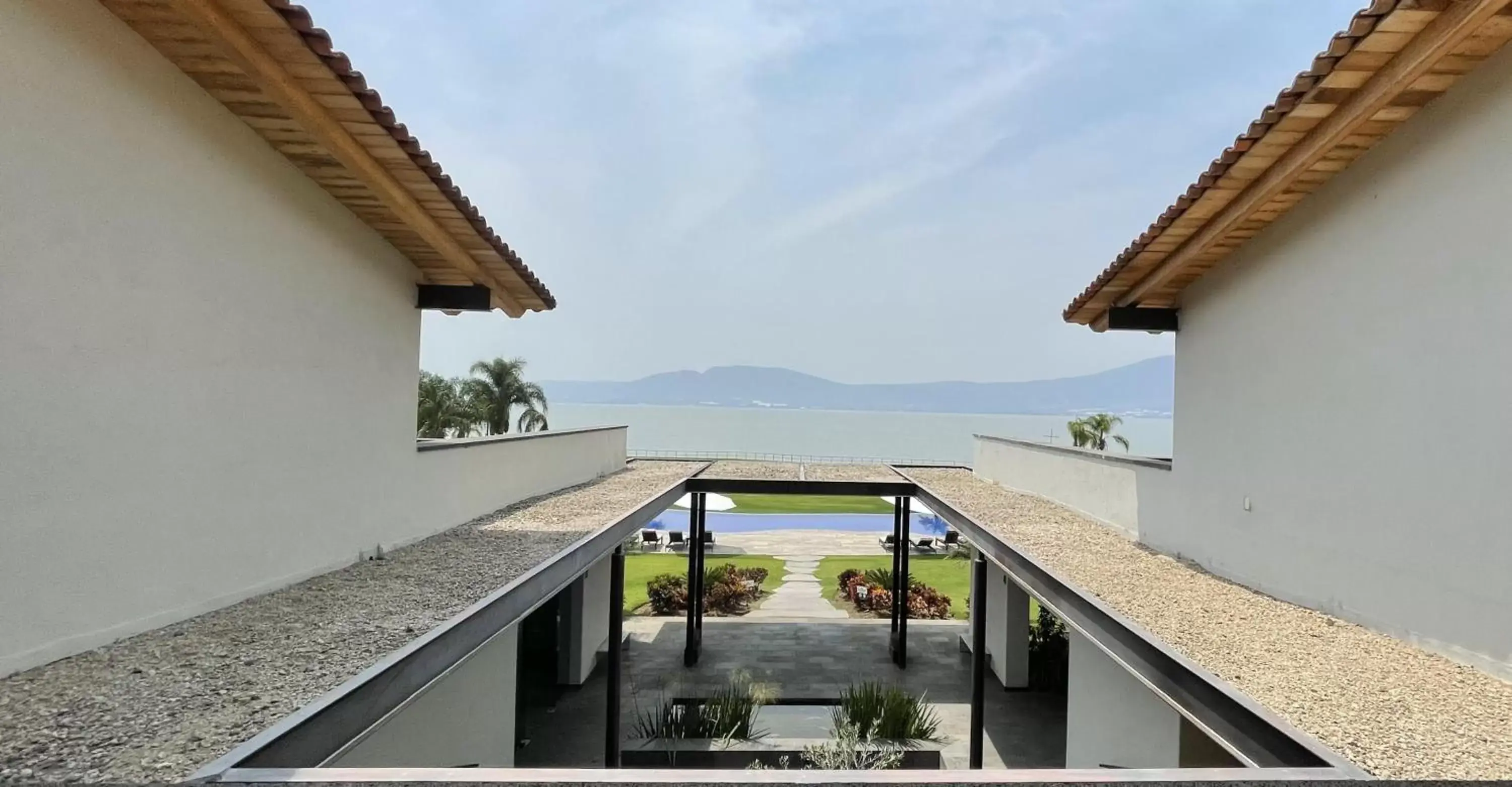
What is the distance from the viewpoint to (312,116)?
4.27 meters

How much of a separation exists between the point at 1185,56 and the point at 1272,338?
8865 millimetres

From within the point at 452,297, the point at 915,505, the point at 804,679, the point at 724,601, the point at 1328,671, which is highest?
the point at 452,297

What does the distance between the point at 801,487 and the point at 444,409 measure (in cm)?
2970

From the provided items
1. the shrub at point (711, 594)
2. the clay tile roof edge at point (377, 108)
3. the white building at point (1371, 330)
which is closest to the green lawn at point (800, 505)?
the shrub at point (711, 594)

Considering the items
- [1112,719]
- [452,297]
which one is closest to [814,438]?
[1112,719]

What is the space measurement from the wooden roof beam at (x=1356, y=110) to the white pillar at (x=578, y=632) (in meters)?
9.47

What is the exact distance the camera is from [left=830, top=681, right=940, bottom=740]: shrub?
950 cm

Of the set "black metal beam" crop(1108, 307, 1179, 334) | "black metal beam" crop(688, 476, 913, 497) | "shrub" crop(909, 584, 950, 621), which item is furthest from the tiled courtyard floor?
"black metal beam" crop(1108, 307, 1179, 334)

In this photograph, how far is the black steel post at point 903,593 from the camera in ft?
42.9

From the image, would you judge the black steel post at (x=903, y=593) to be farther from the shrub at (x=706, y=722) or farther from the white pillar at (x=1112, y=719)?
the white pillar at (x=1112, y=719)

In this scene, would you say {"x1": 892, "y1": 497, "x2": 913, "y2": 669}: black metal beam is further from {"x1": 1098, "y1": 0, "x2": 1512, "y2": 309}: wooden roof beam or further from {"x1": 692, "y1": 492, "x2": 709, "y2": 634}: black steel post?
{"x1": 1098, "y1": 0, "x2": 1512, "y2": 309}: wooden roof beam

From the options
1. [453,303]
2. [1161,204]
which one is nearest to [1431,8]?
[1161,204]

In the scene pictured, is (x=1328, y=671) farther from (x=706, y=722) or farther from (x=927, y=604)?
(x=927, y=604)

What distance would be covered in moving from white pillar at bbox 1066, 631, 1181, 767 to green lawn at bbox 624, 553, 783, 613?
37.6ft
